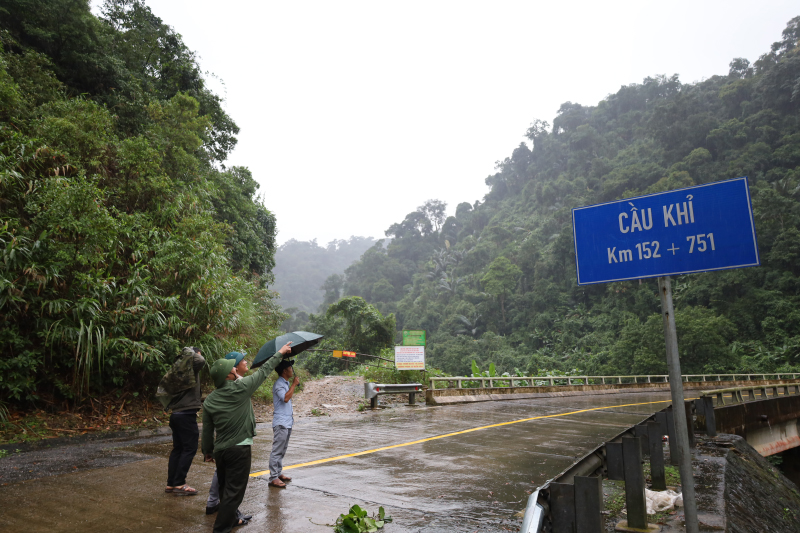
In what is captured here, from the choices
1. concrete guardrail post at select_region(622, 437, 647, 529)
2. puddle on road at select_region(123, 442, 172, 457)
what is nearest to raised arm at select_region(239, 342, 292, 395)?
concrete guardrail post at select_region(622, 437, 647, 529)

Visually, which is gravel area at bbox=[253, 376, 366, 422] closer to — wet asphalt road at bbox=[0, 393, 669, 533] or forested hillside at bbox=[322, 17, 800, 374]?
wet asphalt road at bbox=[0, 393, 669, 533]

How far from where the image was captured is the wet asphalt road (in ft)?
14.3

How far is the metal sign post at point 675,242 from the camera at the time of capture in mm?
3367

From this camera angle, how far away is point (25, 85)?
12.6m

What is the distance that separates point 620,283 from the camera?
6306 centimetres

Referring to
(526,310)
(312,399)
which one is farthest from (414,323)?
(312,399)

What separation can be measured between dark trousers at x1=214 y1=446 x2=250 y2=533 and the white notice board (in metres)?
13.6

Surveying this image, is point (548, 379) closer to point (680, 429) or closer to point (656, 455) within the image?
point (656, 455)

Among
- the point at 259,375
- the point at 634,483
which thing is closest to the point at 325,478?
the point at 259,375

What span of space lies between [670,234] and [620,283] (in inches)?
2591

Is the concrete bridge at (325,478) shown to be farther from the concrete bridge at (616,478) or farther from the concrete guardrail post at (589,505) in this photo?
the concrete guardrail post at (589,505)

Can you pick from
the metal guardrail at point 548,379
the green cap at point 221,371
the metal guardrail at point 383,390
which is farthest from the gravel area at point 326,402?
the green cap at point 221,371

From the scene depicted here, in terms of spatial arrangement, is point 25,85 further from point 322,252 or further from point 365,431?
point 322,252

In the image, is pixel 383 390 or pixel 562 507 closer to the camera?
pixel 562 507
